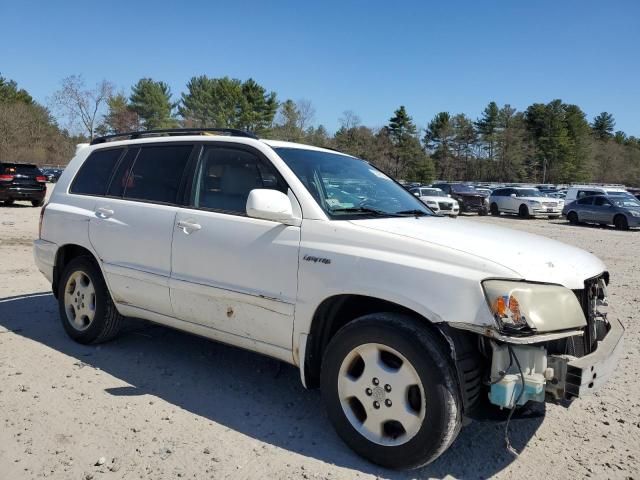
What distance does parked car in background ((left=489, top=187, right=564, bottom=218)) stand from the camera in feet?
88.1

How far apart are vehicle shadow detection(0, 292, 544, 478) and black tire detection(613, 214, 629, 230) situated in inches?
875

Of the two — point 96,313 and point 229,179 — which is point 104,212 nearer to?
point 96,313

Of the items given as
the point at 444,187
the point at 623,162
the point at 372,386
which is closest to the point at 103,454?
the point at 372,386

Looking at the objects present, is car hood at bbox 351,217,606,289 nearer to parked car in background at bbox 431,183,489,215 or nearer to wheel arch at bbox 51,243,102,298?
wheel arch at bbox 51,243,102,298

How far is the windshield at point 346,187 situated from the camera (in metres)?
3.38

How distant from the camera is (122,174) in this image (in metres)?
4.50

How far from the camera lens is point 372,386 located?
9.27 ft

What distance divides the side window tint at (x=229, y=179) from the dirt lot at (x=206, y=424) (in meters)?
1.41

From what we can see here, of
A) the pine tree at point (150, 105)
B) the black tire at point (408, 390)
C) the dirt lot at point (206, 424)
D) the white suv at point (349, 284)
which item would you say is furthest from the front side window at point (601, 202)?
the pine tree at point (150, 105)

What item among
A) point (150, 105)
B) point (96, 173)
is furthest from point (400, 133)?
point (96, 173)

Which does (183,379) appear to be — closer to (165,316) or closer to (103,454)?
(165,316)

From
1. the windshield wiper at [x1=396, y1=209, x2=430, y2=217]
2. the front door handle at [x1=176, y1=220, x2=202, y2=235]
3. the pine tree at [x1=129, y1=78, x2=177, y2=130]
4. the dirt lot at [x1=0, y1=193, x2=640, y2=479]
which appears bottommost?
the dirt lot at [x1=0, y1=193, x2=640, y2=479]

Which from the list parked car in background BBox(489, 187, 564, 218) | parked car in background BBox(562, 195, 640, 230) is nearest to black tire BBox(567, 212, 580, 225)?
parked car in background BBox(562, 195, 640, 230)

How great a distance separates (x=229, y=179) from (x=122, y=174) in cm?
136
